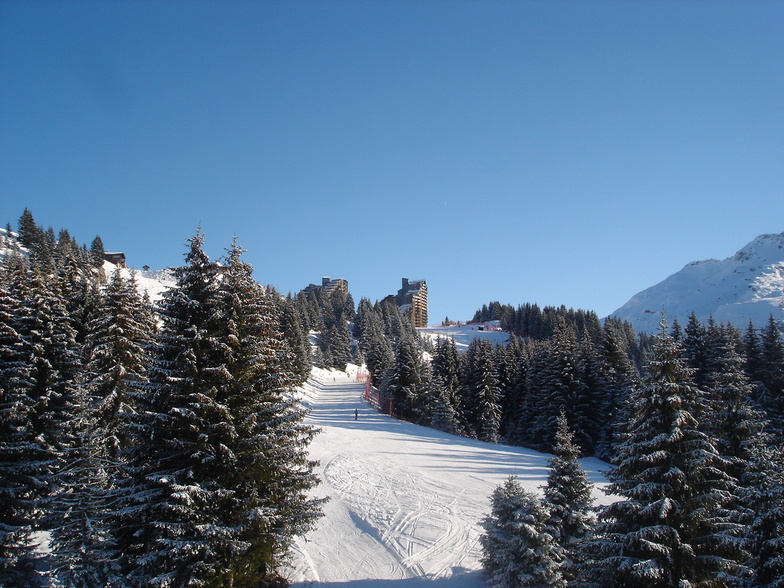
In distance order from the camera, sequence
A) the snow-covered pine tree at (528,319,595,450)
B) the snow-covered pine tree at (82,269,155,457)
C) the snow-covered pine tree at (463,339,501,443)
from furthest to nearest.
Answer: the snow-covered pine tree at (463,339,501,443)
the snow-covered pine tree at (528,319,595,450)
the snow-covered pine tree at (82,269,155,457)

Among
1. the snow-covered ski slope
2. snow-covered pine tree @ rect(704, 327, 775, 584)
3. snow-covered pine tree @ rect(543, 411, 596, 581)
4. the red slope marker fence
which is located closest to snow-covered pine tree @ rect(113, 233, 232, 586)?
the snow-covered ski slope

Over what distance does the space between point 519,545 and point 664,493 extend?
14.3 feet

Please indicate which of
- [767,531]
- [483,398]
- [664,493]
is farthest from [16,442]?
[483,398]

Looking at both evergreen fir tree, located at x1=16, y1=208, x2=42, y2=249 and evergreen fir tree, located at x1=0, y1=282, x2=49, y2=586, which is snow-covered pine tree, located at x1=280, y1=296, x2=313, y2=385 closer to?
evergreen fir tree, located at x1=0, y1=282, x2=49, y2=586

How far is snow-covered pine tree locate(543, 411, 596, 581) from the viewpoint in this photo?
45.9ft

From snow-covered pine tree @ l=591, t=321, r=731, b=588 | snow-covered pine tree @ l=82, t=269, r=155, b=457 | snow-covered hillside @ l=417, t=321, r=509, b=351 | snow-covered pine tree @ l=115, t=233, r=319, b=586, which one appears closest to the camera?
snow-covered pine tree @ l=591, t=321, r=731, b=588

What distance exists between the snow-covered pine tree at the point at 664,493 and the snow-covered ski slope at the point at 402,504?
19.6 ft

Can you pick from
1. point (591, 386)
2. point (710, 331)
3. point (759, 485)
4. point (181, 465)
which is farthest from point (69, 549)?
point (710, 331)

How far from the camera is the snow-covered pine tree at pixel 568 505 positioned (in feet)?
45.9

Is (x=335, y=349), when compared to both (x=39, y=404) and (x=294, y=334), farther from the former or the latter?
(x=39, y=404)

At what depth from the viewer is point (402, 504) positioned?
22.3 metres

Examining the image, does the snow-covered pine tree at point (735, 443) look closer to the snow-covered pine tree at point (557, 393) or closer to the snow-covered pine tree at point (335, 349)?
the snow-covered pine tree at point (557, 393)

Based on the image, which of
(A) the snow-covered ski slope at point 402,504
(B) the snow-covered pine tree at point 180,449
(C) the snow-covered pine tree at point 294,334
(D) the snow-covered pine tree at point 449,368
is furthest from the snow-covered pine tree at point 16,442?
(C) the snow-covered pine tree at point 294,334

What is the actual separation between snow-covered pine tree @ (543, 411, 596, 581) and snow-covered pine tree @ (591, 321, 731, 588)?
2.01m
